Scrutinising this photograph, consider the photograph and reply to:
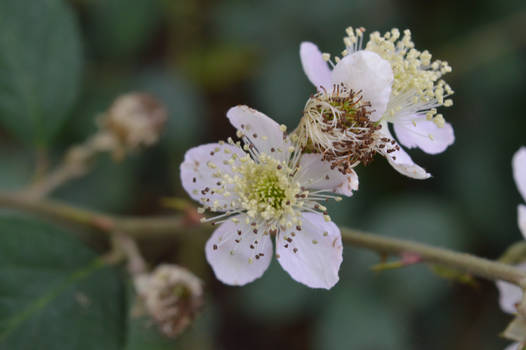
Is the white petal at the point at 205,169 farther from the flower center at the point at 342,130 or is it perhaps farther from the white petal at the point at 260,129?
the flower center at the point at 342,130

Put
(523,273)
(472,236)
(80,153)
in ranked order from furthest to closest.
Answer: (472,236)
(80,153)
(523,273)

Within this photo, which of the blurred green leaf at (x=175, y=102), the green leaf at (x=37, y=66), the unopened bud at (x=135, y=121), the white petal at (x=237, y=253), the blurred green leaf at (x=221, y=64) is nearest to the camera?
the white petal at (x=237, y=253)

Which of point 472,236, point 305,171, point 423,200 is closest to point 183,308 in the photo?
point 305,171

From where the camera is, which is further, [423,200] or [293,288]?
[423,200]

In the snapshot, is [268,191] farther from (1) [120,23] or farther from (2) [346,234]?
(1) [120,23]

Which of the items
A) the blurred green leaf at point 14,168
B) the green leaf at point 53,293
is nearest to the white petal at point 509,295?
the green leaf at point 53,293

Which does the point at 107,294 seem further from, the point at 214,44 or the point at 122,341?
the point at 214,44
